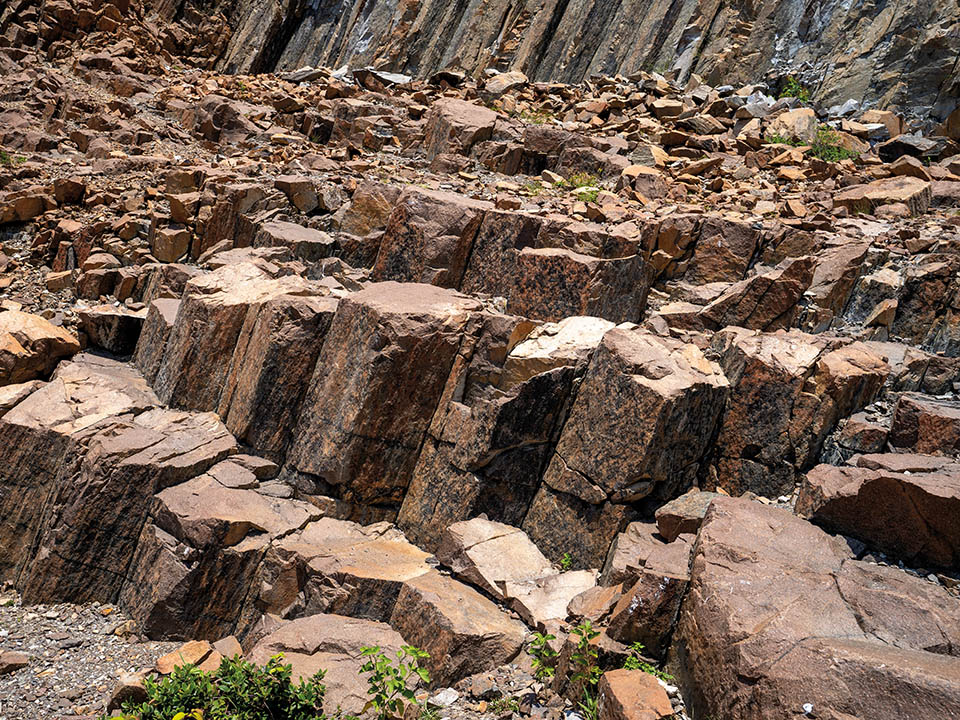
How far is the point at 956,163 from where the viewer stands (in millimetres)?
13211

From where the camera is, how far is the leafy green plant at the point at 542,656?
210 inches

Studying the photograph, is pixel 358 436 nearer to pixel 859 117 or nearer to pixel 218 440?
pixel 218 440

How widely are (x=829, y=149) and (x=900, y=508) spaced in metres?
10.8

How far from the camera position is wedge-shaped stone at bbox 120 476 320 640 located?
7.00 meters

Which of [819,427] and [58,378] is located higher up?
[819,427]

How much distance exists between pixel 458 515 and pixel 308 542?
152 cm

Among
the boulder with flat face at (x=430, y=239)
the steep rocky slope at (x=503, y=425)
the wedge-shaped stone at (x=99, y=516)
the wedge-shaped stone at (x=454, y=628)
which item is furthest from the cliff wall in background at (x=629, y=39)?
the wedge-shaped stone at (x=99, y=516)

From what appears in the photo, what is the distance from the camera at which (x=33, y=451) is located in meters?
7.99

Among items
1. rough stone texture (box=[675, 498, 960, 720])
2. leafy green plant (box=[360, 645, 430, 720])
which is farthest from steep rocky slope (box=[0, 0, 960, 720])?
leafy green plant (box=[360, 645, 430, 720])

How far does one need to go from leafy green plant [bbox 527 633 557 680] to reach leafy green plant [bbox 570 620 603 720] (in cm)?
29

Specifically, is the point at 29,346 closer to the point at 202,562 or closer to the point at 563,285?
the point at 202,562

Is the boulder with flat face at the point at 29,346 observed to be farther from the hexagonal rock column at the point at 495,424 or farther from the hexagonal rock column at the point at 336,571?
the hexagonal rock column at the point at 495,424

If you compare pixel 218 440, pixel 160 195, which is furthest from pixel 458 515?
pixel 160 195

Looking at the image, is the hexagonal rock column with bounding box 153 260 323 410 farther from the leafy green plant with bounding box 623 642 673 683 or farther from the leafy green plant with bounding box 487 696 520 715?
the leafy green plant with bounding box 623 642 673 683
